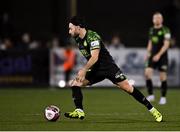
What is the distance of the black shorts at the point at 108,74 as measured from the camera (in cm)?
1304

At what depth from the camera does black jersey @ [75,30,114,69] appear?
12.8 m

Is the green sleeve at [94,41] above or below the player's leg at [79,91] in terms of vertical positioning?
above

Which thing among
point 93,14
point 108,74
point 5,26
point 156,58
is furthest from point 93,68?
point 93,14

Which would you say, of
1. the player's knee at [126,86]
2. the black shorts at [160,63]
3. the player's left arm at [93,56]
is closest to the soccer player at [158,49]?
the black shorts at [160,63]

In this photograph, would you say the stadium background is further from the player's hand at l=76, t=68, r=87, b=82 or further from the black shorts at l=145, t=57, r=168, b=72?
the black shorts at l=145, t=57, r=168, b=72

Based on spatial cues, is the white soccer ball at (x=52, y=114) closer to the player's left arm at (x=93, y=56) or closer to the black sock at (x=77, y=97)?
the black sock at (x=77, y=97)

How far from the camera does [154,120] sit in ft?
43.6

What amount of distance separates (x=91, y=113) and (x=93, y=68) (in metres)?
2.11

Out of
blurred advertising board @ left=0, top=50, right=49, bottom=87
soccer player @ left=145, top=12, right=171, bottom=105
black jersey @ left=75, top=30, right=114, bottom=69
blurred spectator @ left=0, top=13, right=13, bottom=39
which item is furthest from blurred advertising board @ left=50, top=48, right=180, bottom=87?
black jersey @ left=75, top=30, right=114, bottom=69

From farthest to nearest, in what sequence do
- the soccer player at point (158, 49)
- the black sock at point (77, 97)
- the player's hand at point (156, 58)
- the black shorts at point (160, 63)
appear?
the black shorts at point (160, 63) < the soccer player at point (158, 49) < the player's hand at point (156, 58) < the black sock at point (77, 97)

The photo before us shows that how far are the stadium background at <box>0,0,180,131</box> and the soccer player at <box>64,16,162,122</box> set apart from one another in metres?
0.38

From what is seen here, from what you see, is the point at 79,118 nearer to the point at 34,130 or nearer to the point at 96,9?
the point at 34,130

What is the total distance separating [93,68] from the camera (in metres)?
13.2

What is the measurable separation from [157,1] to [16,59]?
37.3 feet
